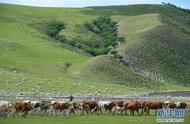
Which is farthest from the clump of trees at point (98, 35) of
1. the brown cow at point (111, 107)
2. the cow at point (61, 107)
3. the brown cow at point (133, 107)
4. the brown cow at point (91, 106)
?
the brown cow at point (133, 107)

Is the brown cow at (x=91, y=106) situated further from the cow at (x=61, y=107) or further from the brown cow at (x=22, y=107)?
the brown cow at (x=22, y=107)

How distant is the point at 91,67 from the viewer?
91.2 meters

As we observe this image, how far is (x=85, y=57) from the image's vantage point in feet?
348

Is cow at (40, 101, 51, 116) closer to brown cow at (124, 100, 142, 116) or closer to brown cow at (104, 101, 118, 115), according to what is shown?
brown cow at (104, 101, 118, 115)

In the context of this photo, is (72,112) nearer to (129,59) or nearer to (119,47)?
(129,59)

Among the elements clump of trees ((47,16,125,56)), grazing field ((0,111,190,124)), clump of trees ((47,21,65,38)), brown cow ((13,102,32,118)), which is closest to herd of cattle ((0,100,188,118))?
brown cow ((13,102,32,118))

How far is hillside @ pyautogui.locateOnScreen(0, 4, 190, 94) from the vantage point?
74.0m

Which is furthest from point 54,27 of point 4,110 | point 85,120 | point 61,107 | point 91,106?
point 85,120

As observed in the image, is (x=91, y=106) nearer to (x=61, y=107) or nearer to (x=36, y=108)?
(x=61, y=107)

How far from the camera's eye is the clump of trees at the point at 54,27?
133 meters

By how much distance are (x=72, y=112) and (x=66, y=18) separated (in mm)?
123609

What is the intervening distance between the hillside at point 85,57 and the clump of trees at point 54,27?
120 centimetres

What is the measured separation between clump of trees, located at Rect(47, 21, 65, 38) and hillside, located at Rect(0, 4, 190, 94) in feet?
3.94

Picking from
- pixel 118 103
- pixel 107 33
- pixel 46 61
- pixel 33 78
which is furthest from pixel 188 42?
pixel 118 103
